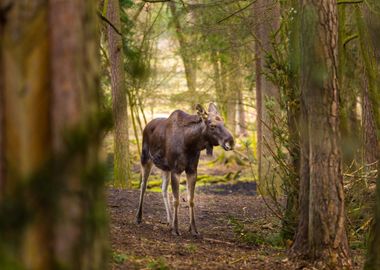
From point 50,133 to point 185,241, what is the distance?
6.98m

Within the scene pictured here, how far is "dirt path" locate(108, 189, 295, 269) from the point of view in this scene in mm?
8047

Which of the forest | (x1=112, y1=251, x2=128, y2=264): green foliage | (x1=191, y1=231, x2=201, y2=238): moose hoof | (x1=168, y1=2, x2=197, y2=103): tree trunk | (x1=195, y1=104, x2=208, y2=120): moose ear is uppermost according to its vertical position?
(x1=168, y1=2, x2=197, y2=103): tree trunk

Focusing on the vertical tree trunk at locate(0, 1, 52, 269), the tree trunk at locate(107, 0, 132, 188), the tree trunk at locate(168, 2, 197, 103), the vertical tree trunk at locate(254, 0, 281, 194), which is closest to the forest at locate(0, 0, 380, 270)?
the vertical tree trunk at locate(0, 1, 52, 269)

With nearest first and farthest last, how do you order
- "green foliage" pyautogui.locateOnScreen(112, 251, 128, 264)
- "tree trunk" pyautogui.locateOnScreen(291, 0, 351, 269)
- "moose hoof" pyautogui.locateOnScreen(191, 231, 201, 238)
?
"green foliage" pyautogui.locateOnScreen(112, 251, 128, 264)
"tree trunk" pyautogui.locateOnScreen(291, 0, 351, 269)
"moose hoof" pyautogui.locateOnScreen(191, 231, 201, 238)

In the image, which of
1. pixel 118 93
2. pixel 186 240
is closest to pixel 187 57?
pixel 118 93

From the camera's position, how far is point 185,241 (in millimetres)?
11117

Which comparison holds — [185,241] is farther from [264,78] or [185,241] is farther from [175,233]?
[264,78]

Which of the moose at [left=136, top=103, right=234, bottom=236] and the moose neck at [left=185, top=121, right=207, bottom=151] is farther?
the moose neck at [left=185, top=121, right=207, bottom=151]

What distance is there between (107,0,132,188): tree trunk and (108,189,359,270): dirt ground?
7.53ft

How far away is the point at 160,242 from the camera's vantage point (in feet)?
34.1

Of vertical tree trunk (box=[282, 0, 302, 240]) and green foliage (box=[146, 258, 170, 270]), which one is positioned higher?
vertical tree trunk (box=[282, 0, 302, 240])

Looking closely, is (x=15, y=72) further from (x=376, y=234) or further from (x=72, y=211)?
(x=376, y=234)

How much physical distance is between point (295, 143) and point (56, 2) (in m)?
5.59

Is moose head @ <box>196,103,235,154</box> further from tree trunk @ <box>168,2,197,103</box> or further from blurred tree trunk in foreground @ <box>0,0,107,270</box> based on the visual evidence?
tree trunk @ <box>168,2,197,103</box>
